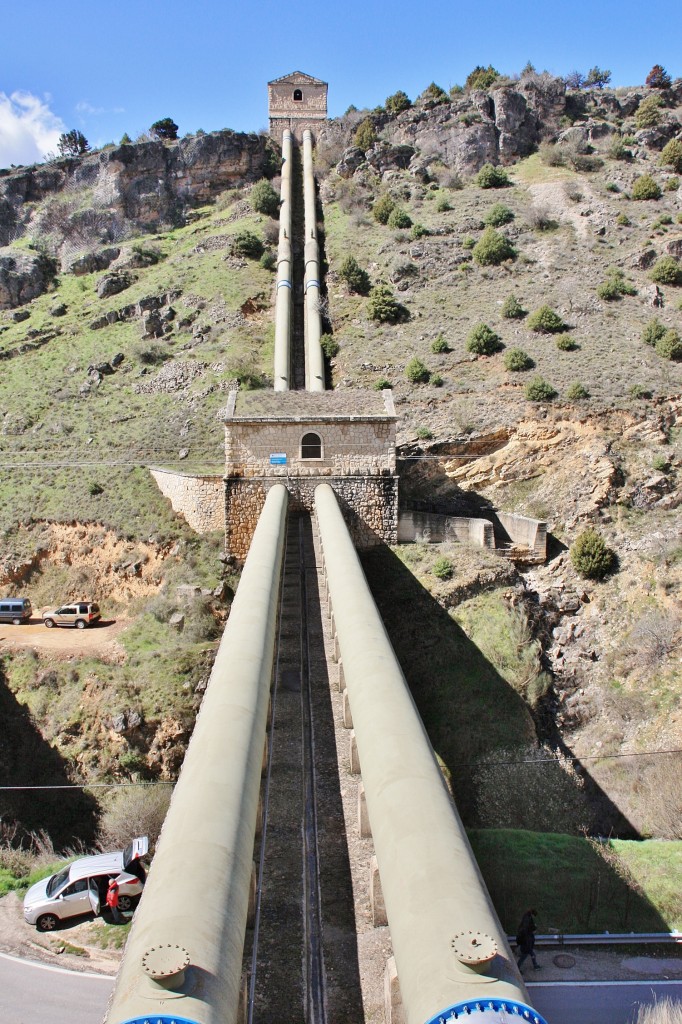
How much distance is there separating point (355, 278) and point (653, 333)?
59.2 feet

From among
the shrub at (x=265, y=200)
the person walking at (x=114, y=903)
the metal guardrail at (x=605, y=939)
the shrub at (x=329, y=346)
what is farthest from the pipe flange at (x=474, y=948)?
the shrub at (x=265, y=200)

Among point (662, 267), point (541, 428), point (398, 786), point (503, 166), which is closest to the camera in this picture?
point (398, 786)

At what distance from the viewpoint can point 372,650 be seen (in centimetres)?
955

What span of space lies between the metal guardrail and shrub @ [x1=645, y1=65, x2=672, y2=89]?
68640 mm

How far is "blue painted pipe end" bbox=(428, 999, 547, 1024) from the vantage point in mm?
3943

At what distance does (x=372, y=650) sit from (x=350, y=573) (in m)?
3.86

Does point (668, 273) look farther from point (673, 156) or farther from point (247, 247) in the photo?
point (247, 247)

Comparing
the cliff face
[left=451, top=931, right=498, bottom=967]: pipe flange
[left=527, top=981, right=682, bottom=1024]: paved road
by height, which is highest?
the cliff face

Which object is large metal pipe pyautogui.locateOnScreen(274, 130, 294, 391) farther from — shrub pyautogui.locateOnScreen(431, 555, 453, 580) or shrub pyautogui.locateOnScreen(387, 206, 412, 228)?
shrub pyautogui.locateOnScreen(431, 555, 453, 580)

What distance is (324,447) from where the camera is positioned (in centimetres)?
2220

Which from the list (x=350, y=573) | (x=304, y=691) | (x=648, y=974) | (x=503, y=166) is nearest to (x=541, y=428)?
(x=350, y=573)

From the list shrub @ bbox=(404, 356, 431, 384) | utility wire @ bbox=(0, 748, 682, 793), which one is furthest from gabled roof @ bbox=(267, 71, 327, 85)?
utility wire @ bbox=(0, 748, 682, 793)

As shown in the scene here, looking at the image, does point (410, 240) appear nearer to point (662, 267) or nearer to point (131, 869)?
point (662, 267)

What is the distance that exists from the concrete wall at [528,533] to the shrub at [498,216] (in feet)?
91.1
